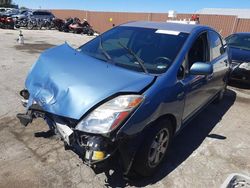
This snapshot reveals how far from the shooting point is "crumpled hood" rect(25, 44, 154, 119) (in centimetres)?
285

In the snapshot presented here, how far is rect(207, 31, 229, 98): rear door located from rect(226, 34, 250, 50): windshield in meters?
3.53

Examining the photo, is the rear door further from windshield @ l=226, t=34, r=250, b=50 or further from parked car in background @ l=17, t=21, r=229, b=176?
windshield @ l=226, t=34, r=250, b=50

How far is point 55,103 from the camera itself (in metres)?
2.98

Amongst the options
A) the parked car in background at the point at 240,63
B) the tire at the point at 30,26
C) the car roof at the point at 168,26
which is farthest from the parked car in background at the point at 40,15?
the car roof at the point at 168,26

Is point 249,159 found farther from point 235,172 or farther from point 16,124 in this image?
point 16,124

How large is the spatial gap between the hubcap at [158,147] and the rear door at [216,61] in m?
1.67

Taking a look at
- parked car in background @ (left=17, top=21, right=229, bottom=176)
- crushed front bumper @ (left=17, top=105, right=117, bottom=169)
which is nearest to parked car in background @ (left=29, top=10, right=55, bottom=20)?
parked car in background @ (left=17, top=21, right=229, bottom=176)

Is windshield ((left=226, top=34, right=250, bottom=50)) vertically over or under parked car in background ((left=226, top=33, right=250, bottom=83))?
over

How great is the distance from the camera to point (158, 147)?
3.35m

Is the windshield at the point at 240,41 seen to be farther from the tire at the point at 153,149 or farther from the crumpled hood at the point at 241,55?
the tire at the point at 153,149

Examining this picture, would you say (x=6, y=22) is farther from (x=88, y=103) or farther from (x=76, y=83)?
(x=88, y=103)

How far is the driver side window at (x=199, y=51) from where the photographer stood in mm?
3910

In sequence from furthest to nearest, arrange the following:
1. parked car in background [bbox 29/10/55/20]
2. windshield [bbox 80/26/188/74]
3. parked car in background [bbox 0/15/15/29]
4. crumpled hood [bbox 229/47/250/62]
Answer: parked car in background [bbox 29/10/55/20], parked car in background [bbox 0/15/15/29], crumpled hood [bbox 229/47/250/62], windshield [bbox 80/26/188/74]

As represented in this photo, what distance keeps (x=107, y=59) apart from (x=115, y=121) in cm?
125
